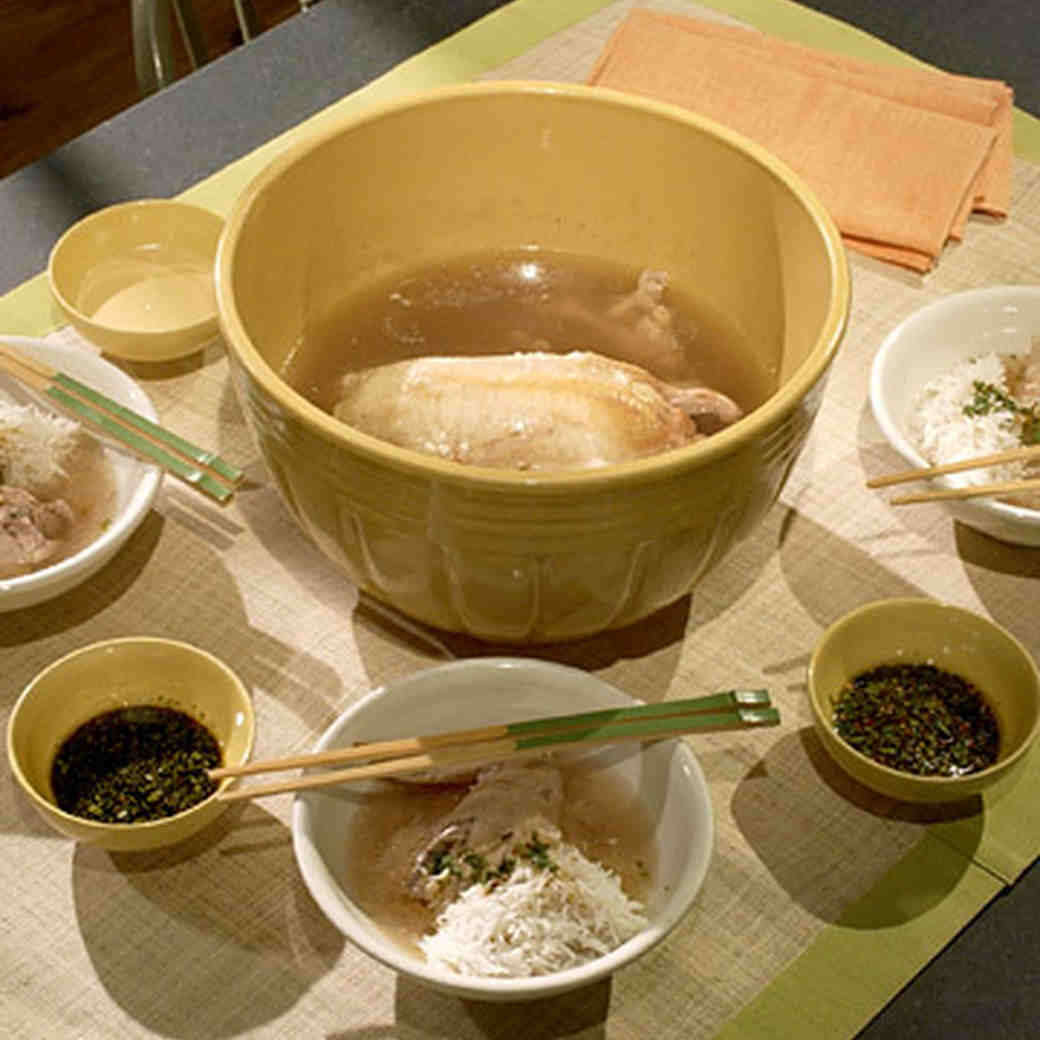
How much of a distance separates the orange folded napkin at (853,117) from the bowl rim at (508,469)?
36cm

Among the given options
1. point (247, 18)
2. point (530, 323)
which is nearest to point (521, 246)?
point (530, 323)

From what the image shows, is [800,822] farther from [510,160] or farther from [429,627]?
[510,160]

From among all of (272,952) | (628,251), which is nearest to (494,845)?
(272,952)

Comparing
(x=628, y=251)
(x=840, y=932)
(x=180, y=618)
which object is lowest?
(x=840, y=932)

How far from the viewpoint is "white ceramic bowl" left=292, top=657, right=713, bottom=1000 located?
868 millimetres

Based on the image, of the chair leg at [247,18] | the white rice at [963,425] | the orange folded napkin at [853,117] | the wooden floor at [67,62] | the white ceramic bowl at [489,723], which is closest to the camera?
the white ceramic bowl at [489,723]

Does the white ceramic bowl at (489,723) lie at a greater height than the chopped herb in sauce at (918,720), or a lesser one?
greater

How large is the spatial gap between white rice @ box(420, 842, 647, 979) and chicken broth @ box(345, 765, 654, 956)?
3cm

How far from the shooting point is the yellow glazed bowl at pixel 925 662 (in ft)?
3.38

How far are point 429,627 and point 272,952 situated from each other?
0.28 metres

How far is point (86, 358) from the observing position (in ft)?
4.12

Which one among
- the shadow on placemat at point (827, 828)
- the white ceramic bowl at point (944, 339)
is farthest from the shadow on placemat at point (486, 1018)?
the white ceramic bowl at point (944, 339)

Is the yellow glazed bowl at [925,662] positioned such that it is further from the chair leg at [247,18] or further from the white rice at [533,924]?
the chair leg at [247,18]

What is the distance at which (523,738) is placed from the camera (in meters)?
0.97
